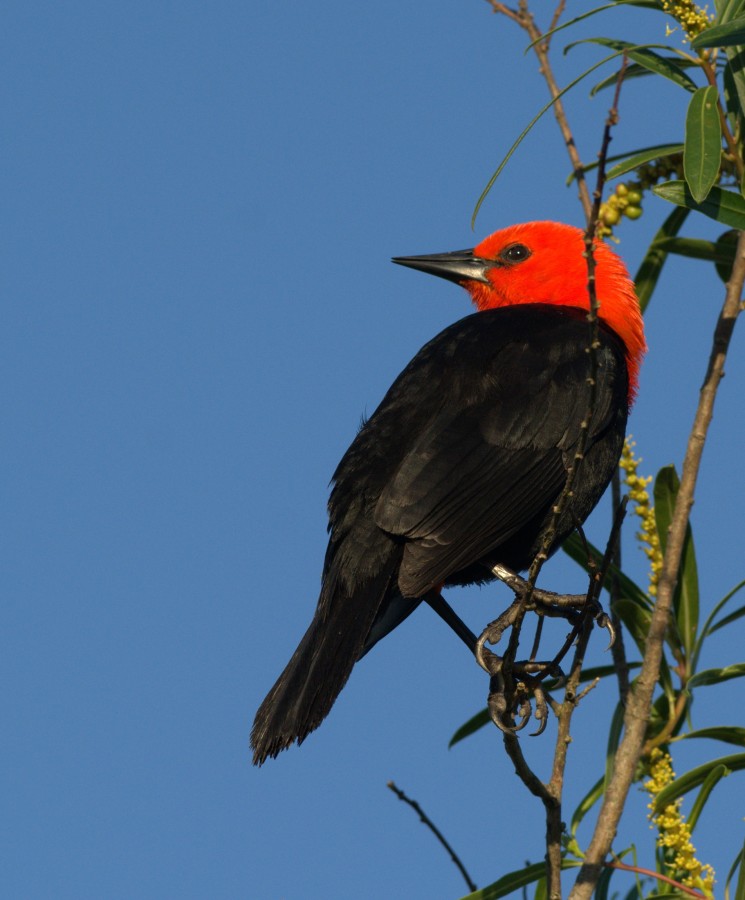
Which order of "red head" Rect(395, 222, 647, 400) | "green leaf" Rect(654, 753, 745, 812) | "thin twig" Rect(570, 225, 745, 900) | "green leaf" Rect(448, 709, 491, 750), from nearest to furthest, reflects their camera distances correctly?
"thin twig" Rect(570, 225, 745, 900), "green leaf" Rect(654, 753, 745, 812), "green leaf" Rect(448, 709, 491, 750), "red head" Rect(395, 222, 647, 400)

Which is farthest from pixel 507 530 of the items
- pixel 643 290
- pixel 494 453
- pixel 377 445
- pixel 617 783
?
pixel 643 290

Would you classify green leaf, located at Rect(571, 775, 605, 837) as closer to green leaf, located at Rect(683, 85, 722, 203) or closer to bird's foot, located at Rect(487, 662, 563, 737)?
bird's foot, located at Rect(487, 662, 563, 737)

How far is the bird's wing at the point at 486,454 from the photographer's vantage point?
345cm

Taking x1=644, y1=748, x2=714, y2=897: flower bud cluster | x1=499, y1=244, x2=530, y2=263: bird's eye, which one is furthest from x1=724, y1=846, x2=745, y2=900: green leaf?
x1=499, y1=244, x2=530, y2=263: bird's eye

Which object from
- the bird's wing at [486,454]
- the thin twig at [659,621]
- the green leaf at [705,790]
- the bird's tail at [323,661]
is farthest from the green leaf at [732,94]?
the green leaf at [705,790]

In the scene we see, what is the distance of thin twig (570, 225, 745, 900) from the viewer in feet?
8.50

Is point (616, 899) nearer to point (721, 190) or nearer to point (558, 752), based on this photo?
point (558, 752)

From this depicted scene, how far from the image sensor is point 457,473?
355 cm

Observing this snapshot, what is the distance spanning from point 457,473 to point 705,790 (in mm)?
1122

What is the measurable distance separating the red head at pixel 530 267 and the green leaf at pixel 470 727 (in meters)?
1.56

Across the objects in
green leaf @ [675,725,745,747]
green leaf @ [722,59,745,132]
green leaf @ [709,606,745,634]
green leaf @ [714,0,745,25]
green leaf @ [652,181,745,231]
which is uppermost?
green leaf @ [714,0,745,25]

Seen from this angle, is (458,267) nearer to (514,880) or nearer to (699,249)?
(699,249)

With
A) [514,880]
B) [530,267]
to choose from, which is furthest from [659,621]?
[530,267]

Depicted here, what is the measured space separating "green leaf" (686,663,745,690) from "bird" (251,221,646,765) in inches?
22.4
